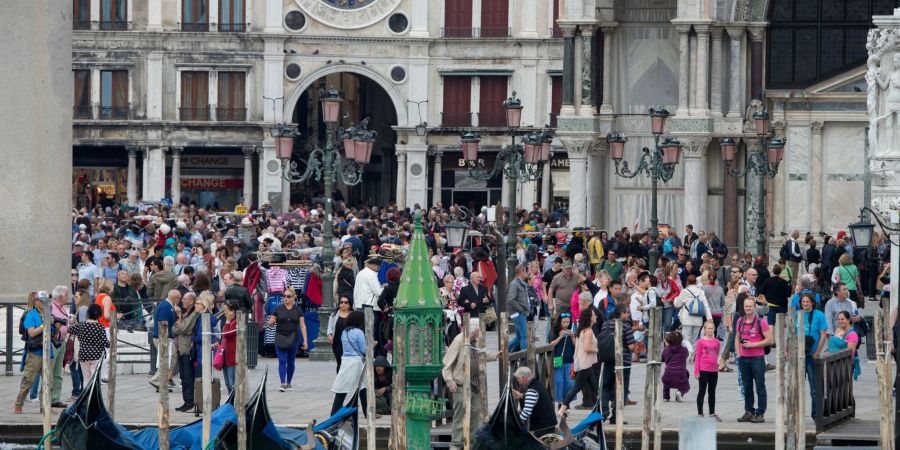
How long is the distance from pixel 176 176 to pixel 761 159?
3047 cm

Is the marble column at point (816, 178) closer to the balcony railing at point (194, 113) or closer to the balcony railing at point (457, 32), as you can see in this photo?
the balcony railing at point (457, 32)

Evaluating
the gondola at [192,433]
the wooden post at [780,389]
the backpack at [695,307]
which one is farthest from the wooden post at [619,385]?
the backpack at [695,307]

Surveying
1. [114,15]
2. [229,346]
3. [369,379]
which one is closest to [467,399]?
[369,379]

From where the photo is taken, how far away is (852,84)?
131 ft

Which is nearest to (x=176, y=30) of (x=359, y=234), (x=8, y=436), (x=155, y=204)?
(x=155, y=204)

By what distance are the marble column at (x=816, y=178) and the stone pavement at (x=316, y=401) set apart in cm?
1161

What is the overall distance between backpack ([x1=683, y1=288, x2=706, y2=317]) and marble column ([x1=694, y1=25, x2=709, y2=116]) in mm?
11939

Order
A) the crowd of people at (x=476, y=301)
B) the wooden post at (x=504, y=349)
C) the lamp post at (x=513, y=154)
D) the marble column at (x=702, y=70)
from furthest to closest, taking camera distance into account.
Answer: the marble column at (x=702, y=70)
the lamp post at (x=513, y=154)
the crowd of people at (x=476, y=301)
the wooden post at (x=504, y=349)

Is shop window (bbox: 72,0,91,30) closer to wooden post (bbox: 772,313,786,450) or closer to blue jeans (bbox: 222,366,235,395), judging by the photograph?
blue jeans (bbox: 222,366,235,395)

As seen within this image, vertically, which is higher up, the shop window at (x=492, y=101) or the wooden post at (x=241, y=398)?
the shop window at (x=492, y=101)

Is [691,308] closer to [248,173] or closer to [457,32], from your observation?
[457,32]

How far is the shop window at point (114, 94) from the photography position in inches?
2571

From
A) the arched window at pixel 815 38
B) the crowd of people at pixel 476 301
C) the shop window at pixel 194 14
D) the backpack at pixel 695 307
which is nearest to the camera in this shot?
the crowd of people at pixel 476 301

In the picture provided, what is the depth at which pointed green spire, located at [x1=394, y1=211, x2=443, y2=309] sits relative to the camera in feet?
70.7
